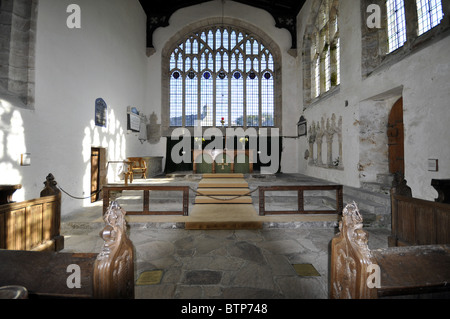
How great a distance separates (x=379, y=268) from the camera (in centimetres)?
129

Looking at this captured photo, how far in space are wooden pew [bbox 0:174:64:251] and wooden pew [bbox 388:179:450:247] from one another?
17.3ft

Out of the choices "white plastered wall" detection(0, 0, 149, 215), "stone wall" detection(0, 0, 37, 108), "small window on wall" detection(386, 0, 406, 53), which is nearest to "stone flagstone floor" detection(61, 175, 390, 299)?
"white plastered wall" detection(0, 0, 149, 215)

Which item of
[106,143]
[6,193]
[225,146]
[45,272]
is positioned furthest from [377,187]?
[106,143]

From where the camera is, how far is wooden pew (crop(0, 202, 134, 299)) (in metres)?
1.24

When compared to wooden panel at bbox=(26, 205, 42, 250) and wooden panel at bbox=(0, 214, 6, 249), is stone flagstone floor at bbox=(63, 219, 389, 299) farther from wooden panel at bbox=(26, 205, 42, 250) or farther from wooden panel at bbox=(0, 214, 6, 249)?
wooden panel at bbox=(0, 214, 6, 249)

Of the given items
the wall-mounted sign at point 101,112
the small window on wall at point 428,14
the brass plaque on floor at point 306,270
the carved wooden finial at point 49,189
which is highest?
the small window on wall at point 428,14

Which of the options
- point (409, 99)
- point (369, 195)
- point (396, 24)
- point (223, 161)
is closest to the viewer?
point (409, 99)

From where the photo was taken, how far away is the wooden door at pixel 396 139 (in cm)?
573

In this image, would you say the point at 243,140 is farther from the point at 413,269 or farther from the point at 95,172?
the point at 413,269

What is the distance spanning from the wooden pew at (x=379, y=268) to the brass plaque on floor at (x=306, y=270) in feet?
3.23

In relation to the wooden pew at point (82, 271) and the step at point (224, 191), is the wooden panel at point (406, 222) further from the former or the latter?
the wooden pew at point (82, 271)

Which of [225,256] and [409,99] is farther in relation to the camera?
[409,99]

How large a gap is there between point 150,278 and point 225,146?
9.11 meters

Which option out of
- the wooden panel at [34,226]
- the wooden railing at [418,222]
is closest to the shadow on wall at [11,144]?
the wooden panel at [34,226]
